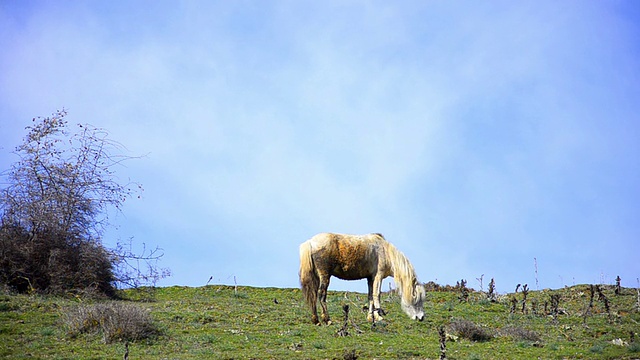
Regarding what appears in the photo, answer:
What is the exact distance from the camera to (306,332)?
15.6 meters

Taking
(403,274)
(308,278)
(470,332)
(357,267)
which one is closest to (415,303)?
(403,274)

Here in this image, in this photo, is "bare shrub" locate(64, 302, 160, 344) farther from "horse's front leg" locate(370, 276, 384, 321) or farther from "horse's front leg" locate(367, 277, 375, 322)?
"horse's front leg" locate(370, 276, 384, 321)

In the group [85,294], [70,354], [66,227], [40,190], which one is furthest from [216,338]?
[40,190]

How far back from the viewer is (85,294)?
21828 millimetres

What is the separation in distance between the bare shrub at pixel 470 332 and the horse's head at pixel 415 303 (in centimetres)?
166

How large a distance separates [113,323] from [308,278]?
5.53 meters

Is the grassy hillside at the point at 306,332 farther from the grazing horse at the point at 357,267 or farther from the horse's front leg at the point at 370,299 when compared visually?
the grazing horse at the point at 357,267

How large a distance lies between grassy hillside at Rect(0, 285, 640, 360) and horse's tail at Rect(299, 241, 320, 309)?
0.82m

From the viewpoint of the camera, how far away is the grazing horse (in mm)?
17031

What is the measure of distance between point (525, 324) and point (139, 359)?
12.4m

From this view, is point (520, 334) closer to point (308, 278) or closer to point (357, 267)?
point (357, 267)

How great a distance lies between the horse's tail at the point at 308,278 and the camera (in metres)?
16.9

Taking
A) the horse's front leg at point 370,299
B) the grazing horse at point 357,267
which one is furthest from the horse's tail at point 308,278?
the horse's front leg at point 370,299

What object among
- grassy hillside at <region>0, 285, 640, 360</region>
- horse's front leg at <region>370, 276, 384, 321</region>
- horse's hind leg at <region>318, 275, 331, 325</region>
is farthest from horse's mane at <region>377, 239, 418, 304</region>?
horse's hind leg at <region>318, 275, 331, 325</region>
